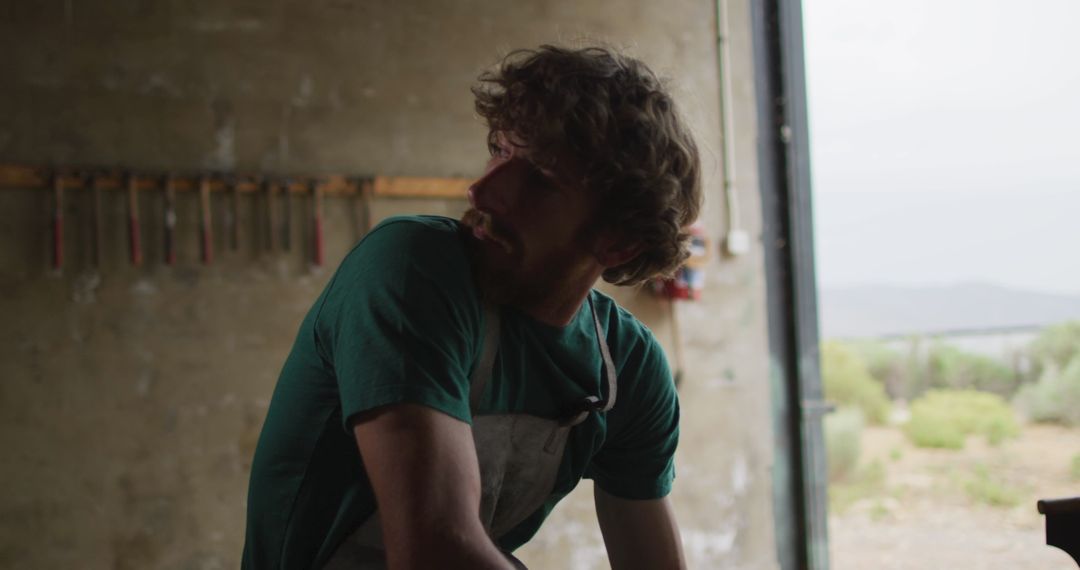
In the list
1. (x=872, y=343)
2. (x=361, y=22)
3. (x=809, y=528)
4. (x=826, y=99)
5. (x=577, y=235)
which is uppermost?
(x=361, y=22)

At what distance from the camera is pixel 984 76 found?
4867 mm

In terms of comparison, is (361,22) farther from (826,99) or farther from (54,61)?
(826,99)

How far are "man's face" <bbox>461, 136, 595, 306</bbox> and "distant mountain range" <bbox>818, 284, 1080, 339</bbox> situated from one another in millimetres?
4087

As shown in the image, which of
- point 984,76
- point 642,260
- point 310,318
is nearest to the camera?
point 310,318

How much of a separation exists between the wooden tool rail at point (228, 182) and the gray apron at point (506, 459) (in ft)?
6.84

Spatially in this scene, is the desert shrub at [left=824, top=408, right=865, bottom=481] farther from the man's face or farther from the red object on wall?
the man's face

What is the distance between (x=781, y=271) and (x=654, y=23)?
1.24 meters

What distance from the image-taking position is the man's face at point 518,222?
115cm

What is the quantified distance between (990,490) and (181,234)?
4683 millimetres

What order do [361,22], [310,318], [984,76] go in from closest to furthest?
[310,318]
[361,22]
[984,76]

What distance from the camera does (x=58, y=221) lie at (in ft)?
9.37

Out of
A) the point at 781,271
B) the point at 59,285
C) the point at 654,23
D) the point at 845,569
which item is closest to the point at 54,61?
the point at 59,285

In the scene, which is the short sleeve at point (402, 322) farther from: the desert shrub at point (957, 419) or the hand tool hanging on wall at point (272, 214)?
the desert shrub at point (957, 419)

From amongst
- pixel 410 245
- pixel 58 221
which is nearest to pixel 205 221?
pixel 58 221
